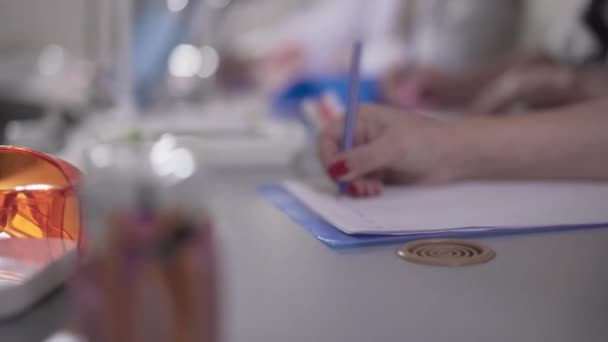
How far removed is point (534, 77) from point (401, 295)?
0.68 m

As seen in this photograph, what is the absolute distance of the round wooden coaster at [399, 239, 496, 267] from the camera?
41 centimetres

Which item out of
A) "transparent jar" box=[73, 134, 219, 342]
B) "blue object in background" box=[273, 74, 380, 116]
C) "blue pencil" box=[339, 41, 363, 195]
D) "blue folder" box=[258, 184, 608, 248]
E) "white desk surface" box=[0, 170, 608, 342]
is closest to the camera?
"transparent jar" box=[73, 134, 219, 342]

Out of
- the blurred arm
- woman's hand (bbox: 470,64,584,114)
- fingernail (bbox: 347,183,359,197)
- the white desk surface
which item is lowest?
the white desk surface

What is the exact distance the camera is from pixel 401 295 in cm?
36

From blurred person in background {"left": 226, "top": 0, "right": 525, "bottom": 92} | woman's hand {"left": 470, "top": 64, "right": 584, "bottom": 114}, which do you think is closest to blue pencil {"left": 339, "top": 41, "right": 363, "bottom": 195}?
woman's hand {"left": 470, "top": 64, "right": 584, "bottom": 114}

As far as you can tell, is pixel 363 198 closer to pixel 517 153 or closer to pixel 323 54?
Result: pixel 517 153

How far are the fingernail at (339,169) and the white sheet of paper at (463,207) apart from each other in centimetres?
2

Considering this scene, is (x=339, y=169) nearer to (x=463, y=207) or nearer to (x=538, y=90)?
(x=463, y=207)

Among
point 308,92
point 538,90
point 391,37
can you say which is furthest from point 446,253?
point 391,37

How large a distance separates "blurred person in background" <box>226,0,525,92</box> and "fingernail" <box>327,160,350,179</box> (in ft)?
2.71

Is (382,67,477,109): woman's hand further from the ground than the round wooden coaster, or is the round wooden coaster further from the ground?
(382,67,477,109): woman's hand

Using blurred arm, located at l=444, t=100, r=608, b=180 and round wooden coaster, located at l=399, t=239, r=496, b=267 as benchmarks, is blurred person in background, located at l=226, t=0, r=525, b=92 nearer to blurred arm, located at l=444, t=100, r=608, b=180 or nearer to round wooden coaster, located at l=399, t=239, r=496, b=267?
blurred arm, located at l=444, t=100, r=608, b=180

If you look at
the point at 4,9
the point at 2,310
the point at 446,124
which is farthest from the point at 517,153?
the point at 4,9

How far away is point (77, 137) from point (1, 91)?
2.11 feet
